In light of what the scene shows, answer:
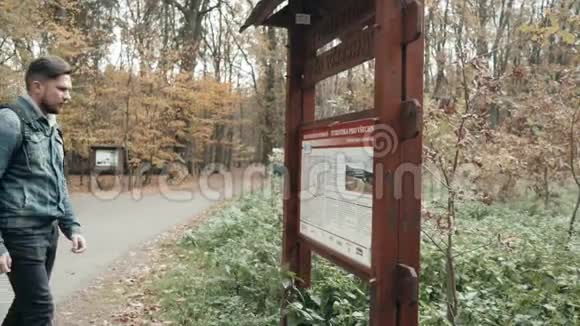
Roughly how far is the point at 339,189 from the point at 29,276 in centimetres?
186

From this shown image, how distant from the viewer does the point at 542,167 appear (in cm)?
1010

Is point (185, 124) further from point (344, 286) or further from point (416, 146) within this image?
point (416, 146)

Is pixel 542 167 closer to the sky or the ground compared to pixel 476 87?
closer to the ground

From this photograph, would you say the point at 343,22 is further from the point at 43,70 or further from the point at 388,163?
the point at 43,70

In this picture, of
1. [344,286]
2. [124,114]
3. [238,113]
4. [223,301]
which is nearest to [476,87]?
[344,286]

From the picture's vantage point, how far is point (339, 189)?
119 inches

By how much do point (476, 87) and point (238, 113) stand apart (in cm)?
2370

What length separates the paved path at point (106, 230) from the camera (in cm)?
586

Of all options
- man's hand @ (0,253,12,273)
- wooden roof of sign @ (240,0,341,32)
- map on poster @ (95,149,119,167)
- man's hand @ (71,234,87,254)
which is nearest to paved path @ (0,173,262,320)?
map on poster @ (95,149,119,167)

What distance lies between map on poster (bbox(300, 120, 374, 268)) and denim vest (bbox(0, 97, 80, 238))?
1.70 m

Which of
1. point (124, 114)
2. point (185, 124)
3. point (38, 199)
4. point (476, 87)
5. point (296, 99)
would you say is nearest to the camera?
point (38, 199)

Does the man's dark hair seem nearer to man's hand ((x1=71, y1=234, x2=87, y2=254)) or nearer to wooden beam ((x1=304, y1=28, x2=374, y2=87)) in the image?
man's hand ((x1=71, y1=234, x2=87, y2=254))

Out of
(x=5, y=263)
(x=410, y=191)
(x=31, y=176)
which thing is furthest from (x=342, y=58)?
(x=5, y=263)

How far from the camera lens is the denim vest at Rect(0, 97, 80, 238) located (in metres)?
2.61
